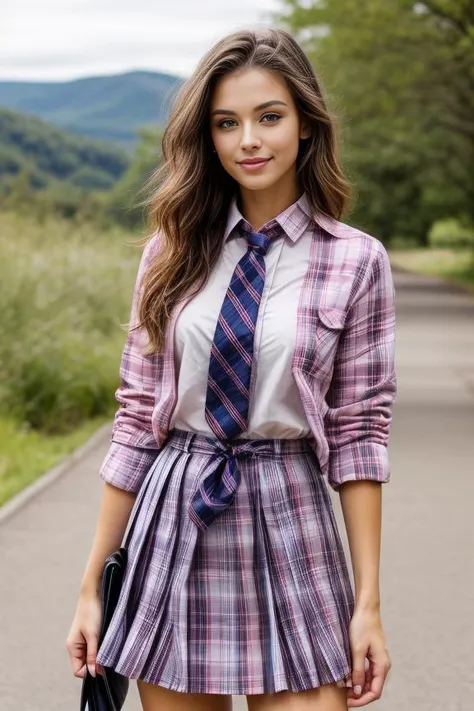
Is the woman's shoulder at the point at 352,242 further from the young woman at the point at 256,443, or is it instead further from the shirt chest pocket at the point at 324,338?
the shirt chest pocket at the point at 324,338

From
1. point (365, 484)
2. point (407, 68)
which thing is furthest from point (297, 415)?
point (407, 68)

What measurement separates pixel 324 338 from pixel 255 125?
427 millimetres

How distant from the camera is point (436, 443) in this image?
12.0m

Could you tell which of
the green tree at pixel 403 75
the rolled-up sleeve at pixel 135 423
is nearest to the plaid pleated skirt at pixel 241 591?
the rolled-up sleeve at pixel 135 423

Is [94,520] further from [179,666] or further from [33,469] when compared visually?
[179,666]

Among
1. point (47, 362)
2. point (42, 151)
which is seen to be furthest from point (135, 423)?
point (42, 151)

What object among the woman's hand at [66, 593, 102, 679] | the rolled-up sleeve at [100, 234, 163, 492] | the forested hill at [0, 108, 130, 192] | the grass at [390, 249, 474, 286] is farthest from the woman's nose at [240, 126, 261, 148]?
the forested hill at [0, 108, 130, 192]

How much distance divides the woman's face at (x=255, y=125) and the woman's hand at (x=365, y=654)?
832mm

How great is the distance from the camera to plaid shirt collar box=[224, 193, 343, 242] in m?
2.79

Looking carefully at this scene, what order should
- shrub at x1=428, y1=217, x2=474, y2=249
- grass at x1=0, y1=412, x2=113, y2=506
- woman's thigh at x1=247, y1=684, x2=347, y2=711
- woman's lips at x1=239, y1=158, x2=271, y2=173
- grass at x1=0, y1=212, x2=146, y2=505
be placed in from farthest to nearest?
shrub at x1=428, y1=217, x2=474, y2=249 → grass at x1=0, y1=212, x2=146, y2=505 → grass at x1=0, y1=412, x2=113, y2=506 → woman's lips at x1=239, y1=158, x2=271, y2=173 → woman's thigh at x1=247, y1=684, x2=347, y2=711

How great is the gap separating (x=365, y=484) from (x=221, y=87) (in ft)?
2.61

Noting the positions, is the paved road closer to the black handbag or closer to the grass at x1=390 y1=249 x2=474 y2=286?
the black handbag

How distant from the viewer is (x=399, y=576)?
6992 millimetres

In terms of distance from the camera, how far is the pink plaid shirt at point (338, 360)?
8.82 feet
